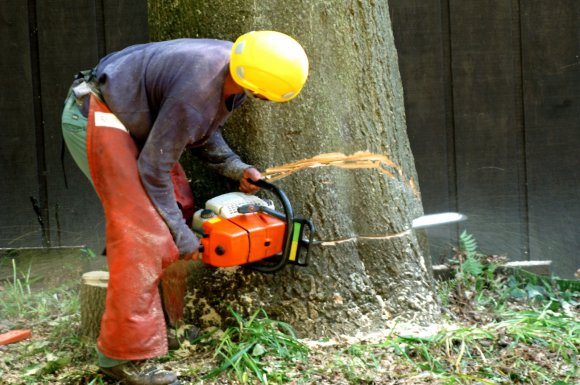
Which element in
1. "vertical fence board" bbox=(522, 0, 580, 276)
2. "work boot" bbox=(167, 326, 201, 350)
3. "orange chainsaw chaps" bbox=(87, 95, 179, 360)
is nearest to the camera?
"orange chainsaw chaps" bbox=(87, 95, 179, 360)

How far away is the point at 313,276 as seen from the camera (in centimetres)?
382

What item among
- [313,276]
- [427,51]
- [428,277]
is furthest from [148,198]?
[427,51]

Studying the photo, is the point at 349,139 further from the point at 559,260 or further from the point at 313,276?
the point at 559,260

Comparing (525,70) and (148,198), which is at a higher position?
(525,70)

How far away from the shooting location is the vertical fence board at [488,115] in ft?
18.6

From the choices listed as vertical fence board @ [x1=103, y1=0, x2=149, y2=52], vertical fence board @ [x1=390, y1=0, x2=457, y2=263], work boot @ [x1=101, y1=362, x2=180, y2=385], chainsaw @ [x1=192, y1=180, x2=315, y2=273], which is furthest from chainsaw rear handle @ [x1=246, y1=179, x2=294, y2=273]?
vertical fence board @ [x1=103, y1=0, x2=149, y2=52]

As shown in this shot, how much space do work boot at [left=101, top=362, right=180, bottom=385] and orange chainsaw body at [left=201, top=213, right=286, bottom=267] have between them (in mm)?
503

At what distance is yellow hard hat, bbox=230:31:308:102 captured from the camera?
3203 millimetres

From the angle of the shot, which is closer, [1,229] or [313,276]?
[313,276]

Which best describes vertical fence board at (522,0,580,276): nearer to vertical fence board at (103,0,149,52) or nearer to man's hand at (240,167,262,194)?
vertical fence board at (103,0,149,52)

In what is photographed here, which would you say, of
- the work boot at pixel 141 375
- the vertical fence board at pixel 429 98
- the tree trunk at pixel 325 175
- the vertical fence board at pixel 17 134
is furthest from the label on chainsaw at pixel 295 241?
the vertical fence board at pixel 17 134

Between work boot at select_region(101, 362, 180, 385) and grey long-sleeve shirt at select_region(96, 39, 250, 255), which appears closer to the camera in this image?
grey long-sleeve shirt at select_region(96, 39, 250, 255)

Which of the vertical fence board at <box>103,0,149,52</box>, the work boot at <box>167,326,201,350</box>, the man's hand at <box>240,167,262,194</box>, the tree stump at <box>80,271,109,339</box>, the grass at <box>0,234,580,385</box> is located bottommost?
the grass at <box>0,234,580,385</box>

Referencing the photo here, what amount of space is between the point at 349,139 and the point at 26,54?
271 centimetres
